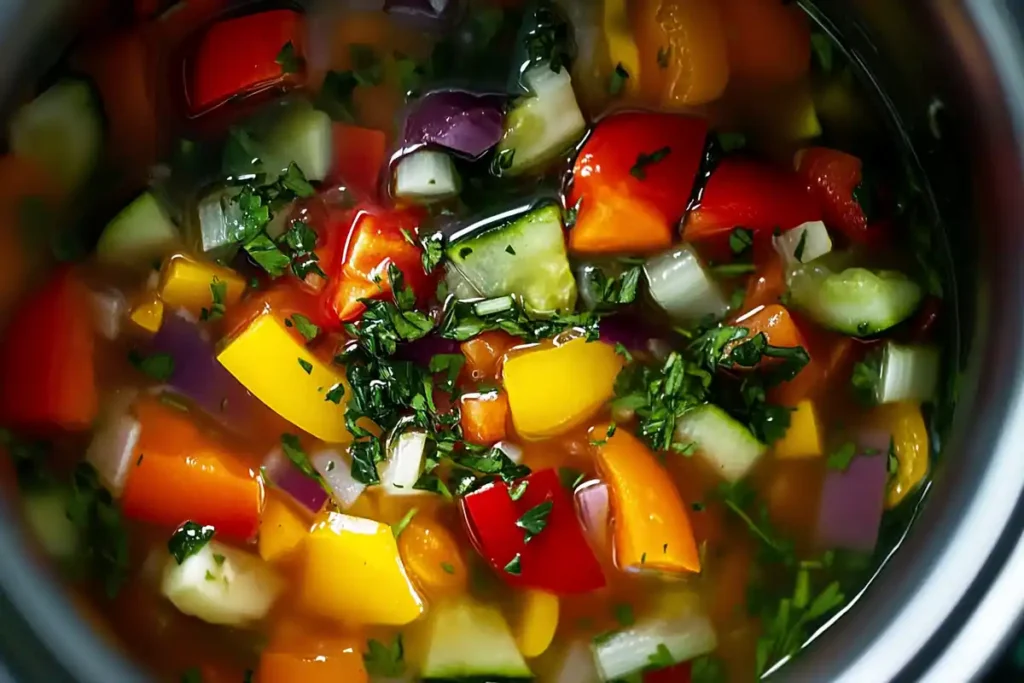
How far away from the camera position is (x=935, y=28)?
1615 millimetres

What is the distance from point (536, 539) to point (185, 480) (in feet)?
1.99

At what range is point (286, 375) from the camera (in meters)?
1.72

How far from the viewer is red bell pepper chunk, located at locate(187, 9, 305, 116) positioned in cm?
175

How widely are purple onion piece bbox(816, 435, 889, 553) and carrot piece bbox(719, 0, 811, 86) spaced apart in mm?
690

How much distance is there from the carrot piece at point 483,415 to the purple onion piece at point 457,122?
423mm

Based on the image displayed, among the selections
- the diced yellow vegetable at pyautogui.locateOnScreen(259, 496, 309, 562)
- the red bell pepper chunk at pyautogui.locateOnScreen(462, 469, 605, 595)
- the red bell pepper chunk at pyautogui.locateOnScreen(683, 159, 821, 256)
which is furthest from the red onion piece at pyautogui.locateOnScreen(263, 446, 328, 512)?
the red bell pepper chunk at pyautogui.locateOnScreen(683, 159, 821, 256)

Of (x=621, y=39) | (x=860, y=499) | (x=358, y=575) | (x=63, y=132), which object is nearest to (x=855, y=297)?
(x=860, y=499)

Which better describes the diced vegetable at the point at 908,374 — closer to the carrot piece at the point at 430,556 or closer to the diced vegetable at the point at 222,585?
the carrot piece at the point at 430,556

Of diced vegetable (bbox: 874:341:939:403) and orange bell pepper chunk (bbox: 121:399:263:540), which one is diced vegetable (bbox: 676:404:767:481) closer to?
diced vegetable (bbox: 874:341:939:403)

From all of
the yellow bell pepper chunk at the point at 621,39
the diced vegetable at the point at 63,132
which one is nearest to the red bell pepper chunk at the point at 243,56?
the diced vegetable at the point at 63,132

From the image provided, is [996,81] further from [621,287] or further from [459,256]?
[459,256]

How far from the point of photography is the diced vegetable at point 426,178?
5.72 feet

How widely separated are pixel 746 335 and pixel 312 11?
0.96m

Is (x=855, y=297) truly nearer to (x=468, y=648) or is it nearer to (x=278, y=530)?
(x=468, y=648)
